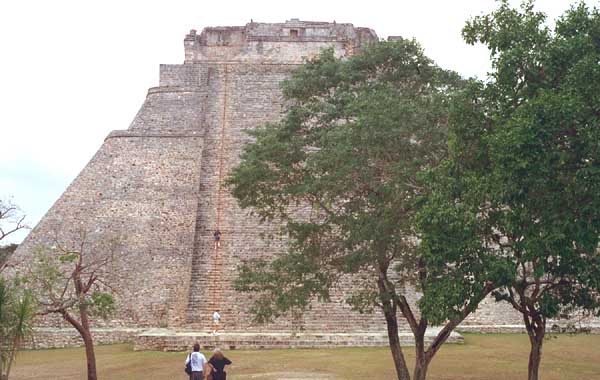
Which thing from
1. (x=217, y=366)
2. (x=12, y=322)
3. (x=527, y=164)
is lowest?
(x=217, y=366)

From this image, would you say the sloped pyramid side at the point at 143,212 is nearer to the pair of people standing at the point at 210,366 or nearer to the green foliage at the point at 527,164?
the pair of people standing at the point at 210,366

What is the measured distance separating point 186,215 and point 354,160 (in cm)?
1019

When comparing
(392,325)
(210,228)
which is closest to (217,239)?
(210,228)

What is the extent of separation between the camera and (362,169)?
9898mm

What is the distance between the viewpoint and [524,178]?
→ 723cm

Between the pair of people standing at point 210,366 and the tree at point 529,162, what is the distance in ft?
8.92

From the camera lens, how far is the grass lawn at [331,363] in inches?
457

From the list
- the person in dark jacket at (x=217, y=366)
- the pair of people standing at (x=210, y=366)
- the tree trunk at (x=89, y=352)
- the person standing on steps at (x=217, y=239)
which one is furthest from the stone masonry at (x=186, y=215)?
the person in dark jacket at (x=217, y=366)

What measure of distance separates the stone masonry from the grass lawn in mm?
934

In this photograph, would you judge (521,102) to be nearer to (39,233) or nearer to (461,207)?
(461,207)

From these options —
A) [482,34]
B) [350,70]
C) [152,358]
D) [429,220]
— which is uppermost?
[350,70]

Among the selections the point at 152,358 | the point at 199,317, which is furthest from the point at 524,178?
the point at 199,317

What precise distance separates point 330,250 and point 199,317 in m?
6.89

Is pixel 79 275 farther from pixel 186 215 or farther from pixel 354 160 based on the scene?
pixel 354 160
